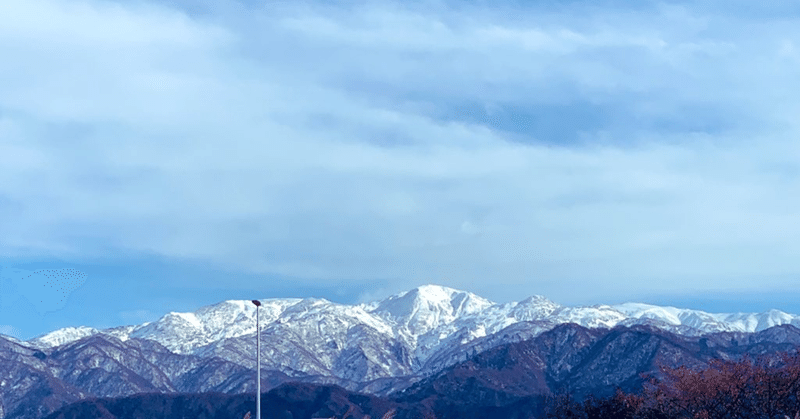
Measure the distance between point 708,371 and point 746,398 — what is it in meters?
2.70

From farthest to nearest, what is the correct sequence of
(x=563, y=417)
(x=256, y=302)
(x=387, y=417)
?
(x=563, y=417), (x=256, y=302), (x=387, y=417)

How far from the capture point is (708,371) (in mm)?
61344

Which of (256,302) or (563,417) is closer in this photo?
(256,302)

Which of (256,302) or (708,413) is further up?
(256,302)

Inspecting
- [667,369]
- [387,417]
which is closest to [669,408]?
[667,369]

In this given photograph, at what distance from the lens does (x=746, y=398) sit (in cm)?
6084

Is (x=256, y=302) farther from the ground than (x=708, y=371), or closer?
farther from the ground

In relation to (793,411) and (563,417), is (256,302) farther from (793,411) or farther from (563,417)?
(793,411)

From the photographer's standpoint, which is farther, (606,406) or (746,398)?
(606,406)

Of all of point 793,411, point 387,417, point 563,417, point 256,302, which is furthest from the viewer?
point 563,417

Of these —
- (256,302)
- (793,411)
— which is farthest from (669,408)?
(256,302)

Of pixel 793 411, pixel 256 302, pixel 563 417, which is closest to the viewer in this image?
pixel 793 411

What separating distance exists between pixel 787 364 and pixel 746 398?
4481 millimetres

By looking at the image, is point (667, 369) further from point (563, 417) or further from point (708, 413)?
point (563, 417)
